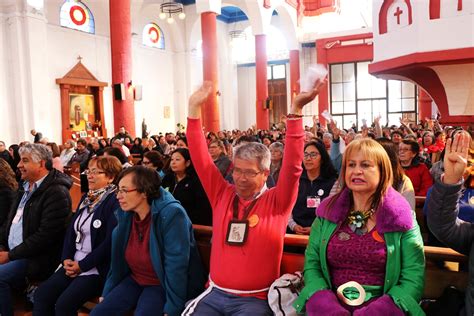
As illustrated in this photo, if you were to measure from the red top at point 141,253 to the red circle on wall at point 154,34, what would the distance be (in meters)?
17.9

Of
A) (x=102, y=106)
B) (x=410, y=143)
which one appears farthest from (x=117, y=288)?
(x=102, y=106)

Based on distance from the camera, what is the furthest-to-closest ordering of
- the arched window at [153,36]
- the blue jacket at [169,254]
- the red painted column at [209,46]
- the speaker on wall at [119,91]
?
1. the arched window at [153,36]
2. the red painted column at [209,46]
3. the speaker on wall at [119,91]
4. the blue jacket at [169,254]

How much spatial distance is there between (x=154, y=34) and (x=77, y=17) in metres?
4.62

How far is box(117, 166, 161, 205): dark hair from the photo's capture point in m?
2.72

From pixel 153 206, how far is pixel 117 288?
580 millimetres

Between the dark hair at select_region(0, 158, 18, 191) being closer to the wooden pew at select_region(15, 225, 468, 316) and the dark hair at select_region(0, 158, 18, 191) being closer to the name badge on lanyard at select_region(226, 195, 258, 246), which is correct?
the name badge on lanyard at select_region(226, 195, 258, 246)

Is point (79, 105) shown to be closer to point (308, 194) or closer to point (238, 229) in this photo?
point (308, 194)

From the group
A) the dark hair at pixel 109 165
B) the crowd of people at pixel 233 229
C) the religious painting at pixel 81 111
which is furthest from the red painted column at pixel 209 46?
the dark hair at pixel 109 165

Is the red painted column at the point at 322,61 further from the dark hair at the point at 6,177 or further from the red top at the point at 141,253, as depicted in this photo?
the red top at the point at 141,253

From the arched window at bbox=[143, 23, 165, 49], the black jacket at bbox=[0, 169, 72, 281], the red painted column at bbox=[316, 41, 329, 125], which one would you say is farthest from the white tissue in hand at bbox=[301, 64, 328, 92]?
the red painted column at bbox=[316, 41, 329, 125]

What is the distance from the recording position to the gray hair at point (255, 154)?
7.89ft

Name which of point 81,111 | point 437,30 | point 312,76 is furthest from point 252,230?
point 81,111

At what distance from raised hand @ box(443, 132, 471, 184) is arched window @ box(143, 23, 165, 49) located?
18.5m

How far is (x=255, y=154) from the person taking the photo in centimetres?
241
